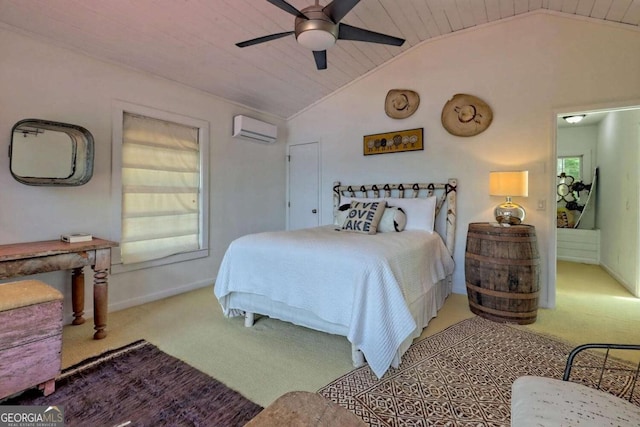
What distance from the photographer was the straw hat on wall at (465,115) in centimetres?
348

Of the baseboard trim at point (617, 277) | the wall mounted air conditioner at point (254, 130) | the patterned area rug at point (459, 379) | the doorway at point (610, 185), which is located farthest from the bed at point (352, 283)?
the baseboard trim at point (617, 277)

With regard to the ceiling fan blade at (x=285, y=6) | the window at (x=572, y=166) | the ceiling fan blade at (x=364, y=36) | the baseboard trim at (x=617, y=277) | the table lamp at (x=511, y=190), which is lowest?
the baseboard trim at (x=617, y=277)

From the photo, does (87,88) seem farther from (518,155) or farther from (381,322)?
(518,155)

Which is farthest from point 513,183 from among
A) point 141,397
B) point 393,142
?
point 141,397

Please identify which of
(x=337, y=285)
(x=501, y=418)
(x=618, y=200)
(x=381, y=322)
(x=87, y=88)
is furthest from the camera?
(x=618, y=200)

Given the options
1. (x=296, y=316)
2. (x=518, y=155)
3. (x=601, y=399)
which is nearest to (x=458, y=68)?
(x=518, y=155)

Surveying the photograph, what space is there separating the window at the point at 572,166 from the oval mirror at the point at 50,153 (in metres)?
7.52

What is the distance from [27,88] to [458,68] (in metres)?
4.23

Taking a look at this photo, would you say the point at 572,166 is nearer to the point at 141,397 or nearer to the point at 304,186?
the point at 304,186

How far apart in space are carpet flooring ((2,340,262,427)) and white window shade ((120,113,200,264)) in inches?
57.9

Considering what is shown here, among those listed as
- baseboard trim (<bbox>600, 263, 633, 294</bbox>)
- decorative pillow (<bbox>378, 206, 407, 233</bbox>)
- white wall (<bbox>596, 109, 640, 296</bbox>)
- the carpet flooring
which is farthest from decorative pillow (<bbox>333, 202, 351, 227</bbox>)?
baseboard trim (<bbox>600, 263, 633, 294</bbox>)

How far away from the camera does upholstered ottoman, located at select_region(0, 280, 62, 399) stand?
5.30 feet

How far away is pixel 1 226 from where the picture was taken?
2393 millimetres

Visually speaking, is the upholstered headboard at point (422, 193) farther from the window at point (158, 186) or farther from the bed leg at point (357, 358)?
the bed leg at point (357, 358)
